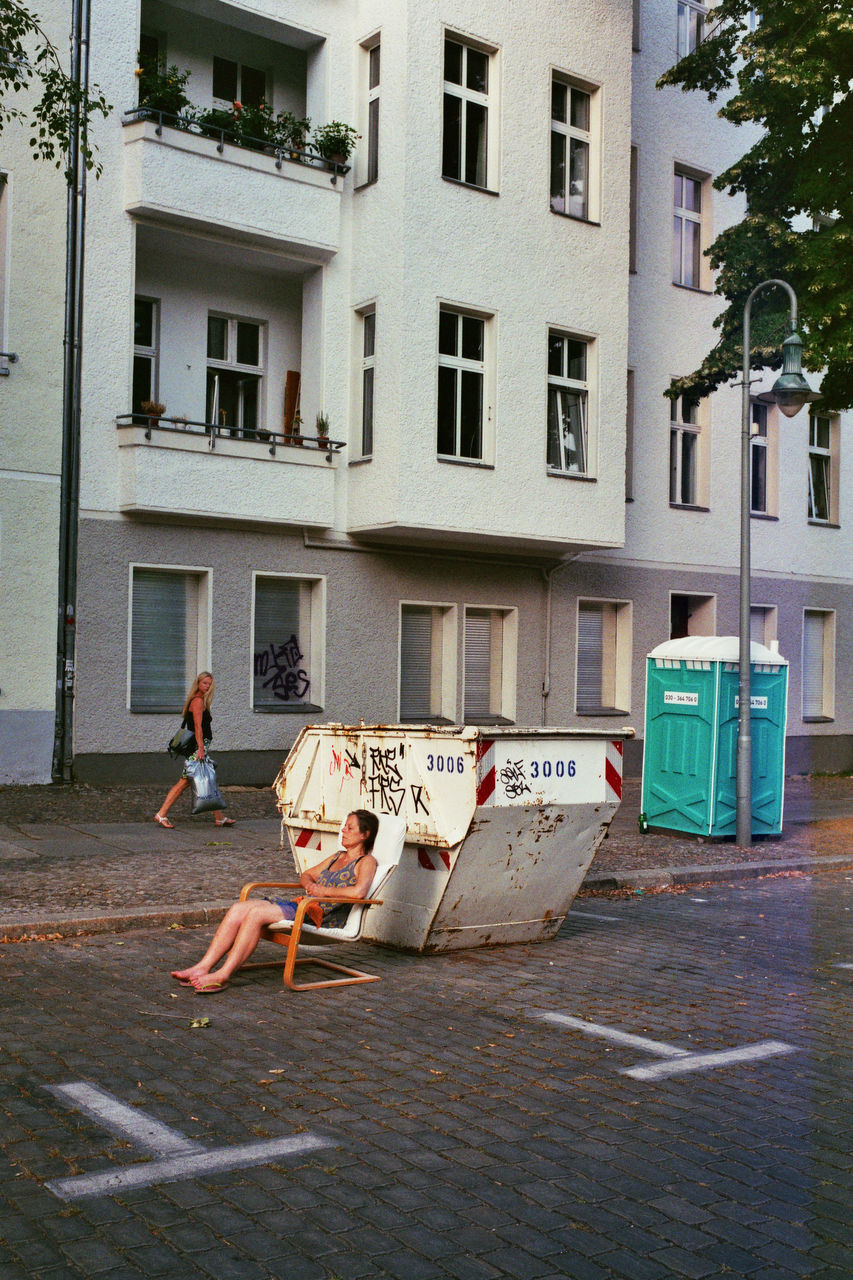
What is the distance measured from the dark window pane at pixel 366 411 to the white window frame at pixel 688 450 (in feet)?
23.2

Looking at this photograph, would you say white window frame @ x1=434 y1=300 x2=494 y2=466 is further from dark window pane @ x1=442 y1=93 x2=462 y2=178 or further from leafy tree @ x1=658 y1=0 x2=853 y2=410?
leafy tree @ x1=658 y1=0 x2=853 y2=410

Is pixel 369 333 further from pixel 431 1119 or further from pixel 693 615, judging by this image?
pixel 431 1119

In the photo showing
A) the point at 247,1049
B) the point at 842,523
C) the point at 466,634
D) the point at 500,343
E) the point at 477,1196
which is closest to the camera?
the point at 477,1196

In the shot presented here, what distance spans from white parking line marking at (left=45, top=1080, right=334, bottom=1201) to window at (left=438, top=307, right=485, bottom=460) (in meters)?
14.0

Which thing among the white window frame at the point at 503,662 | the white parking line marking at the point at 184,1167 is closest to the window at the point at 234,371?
the white window frame at the point at 503,662

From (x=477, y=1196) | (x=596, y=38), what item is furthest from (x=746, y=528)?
(x=477, y=1196)

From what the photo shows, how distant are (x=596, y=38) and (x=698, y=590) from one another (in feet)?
31.0

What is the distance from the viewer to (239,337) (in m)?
19.1

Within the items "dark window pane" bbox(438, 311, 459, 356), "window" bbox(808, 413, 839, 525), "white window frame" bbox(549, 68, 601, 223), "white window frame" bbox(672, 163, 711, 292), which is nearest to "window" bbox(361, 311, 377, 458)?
"dark window pane" bbox(438, 311, 459, 356)

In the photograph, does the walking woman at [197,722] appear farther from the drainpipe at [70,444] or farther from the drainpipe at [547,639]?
the drainpipe at [547,639]

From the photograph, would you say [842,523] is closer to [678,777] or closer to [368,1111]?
[678,777]

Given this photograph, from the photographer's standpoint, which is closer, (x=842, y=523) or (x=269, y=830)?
(x=269, y=830)

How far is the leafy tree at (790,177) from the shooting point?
54.1 feet

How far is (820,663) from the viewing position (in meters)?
27.1
